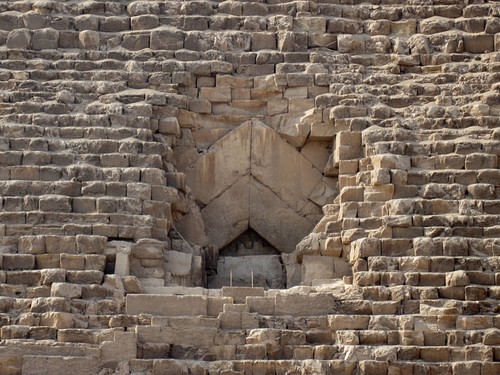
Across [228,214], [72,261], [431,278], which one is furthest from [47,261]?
[431,278]

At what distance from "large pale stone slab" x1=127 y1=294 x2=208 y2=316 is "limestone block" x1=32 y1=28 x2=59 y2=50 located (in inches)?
174

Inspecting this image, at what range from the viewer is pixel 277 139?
21.6 m

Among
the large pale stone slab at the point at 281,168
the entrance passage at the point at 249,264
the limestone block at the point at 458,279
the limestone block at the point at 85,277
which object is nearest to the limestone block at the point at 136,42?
the large pale stone slab at the point at 281,168

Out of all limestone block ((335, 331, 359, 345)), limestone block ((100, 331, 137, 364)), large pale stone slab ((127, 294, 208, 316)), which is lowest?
limestone block ((100, 331, 137, 364))

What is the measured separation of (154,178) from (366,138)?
8.53 feet

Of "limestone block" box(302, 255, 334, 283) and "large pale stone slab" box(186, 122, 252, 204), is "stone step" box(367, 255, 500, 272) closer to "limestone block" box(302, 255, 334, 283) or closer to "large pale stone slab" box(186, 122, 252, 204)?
"limestone block" box(302, 255, 334, 283)

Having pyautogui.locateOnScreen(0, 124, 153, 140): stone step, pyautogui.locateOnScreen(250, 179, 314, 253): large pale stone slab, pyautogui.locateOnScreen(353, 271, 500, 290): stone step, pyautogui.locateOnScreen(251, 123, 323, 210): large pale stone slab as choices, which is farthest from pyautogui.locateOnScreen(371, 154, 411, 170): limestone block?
pyautogui.locateOnScreen(0, 124, 153, 140): stone step

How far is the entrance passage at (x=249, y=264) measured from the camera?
69.1ft

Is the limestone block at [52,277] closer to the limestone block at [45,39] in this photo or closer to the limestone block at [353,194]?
the limestone block at [353,194]

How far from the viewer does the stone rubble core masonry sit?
19.0 m

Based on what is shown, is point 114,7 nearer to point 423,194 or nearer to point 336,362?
point 423,194

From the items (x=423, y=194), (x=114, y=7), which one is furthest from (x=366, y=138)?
(x=114, y=7)

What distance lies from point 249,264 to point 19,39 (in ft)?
13.8

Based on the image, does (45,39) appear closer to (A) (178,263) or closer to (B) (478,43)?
(A) (178,263)
